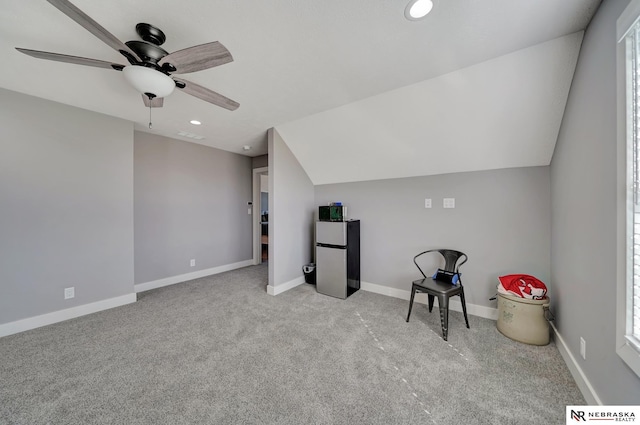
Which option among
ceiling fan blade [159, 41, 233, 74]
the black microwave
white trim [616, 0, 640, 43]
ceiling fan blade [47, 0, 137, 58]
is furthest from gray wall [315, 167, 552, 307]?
ceiling fan blade [47, 0, 137, 58]

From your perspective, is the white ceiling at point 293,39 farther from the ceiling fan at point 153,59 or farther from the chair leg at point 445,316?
the chair leg at point 445,316

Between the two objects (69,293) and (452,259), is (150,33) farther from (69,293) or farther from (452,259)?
(452,259)

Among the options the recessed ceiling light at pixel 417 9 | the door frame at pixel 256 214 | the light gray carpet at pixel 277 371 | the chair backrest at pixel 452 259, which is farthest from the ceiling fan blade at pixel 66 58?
the door frame at pixel 256 214

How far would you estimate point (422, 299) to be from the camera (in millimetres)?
2992

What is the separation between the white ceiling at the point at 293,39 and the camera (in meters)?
1.34

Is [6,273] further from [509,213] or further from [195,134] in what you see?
[509,213]

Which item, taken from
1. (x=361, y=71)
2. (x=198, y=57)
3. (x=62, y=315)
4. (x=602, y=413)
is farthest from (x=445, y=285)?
(x=62, y=315)

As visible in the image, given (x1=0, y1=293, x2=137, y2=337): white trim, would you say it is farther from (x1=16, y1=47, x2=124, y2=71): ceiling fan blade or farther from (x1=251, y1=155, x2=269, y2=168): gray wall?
(x1=251, y1=155, x2=269, y2=168): gray wall

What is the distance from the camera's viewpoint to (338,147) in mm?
3184

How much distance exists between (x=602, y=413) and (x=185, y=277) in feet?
15.7

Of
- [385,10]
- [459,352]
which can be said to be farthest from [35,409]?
[385,10]

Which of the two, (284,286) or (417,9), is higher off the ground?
(417,9)

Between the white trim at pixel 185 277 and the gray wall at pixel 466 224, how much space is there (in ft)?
9.01

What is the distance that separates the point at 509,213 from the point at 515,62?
150cm
